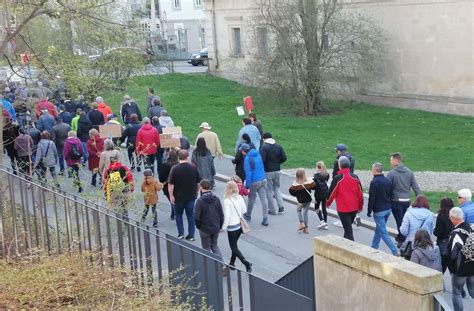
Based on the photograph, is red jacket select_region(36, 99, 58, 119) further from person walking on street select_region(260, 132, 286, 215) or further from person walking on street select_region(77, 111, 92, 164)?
person walking on street select_region(260, 132, 286, 215)

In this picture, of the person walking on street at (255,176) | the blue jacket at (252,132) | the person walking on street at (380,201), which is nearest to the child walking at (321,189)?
the person walking on street at (255,176)

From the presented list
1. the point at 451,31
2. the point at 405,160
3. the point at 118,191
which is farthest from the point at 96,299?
the point at 451,31

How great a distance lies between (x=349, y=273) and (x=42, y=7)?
6.46 metres

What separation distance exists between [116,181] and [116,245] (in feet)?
12.3

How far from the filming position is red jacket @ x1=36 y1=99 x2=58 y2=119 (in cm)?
1927

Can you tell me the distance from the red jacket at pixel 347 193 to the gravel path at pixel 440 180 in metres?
4.54

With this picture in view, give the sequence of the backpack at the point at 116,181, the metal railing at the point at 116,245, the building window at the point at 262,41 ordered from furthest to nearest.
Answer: the building window at the point at 262,41 → the backpack at the point at 116,181 → the metal railing at the point at 116,245

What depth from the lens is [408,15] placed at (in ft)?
95.7

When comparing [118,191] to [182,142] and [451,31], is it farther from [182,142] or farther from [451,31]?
[451,31]

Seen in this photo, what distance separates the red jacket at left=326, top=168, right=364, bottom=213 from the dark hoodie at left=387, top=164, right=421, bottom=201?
0.64 metres

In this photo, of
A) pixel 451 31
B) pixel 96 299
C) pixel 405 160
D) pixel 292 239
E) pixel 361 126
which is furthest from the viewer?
pixel 451 31

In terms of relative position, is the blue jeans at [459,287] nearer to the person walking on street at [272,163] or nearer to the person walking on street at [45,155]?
the person walking on street at [272,163]

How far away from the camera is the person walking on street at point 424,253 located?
9.29 metres

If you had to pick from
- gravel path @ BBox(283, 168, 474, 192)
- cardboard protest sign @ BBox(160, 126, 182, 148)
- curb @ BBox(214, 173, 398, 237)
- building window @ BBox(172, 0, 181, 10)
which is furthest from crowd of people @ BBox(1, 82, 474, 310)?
building window @ BBox(172, 0, 181, 10)
